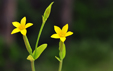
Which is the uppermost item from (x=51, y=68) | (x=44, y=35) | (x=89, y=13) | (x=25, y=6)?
(x=25, y=6)

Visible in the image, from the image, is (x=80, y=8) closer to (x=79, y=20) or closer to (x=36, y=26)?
(x=79, y=20)

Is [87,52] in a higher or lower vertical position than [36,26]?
lower

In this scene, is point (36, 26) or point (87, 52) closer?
point (87, 52)

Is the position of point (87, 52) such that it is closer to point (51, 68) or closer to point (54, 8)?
point (51, 68)

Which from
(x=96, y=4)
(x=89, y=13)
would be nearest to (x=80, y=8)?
(x=89, y=13)


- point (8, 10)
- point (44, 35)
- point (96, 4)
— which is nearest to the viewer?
point (8, 10)

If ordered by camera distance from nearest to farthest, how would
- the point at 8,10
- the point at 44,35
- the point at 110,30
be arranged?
the point at 8,10, the point at 44,35, the point at 110,30
